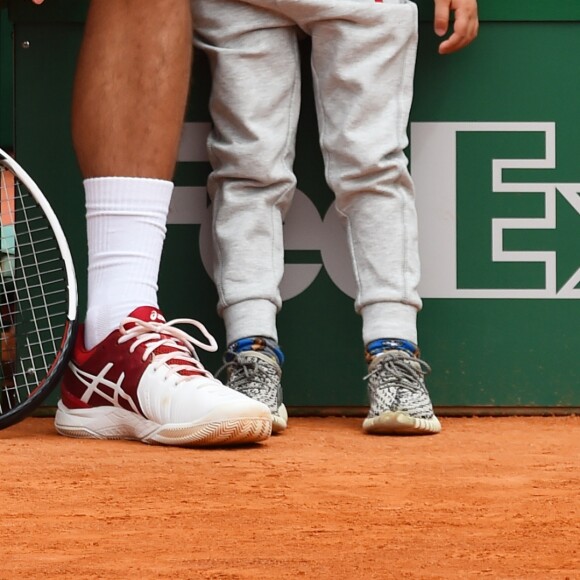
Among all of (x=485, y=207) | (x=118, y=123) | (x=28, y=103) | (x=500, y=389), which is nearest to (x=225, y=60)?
(x=118, y=123)

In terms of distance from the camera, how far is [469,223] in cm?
162

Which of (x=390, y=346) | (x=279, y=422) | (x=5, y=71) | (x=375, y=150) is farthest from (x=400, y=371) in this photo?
(x=5, y=71)

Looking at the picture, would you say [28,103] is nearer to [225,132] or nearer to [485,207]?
[225,132]

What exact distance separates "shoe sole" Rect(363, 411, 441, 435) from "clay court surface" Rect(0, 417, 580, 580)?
0.06 m

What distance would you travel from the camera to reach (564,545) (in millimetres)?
862

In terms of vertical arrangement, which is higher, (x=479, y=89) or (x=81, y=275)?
(x=479, y=89)

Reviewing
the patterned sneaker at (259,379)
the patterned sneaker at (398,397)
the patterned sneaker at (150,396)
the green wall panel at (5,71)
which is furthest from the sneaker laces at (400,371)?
the green wall panel at (5,71)

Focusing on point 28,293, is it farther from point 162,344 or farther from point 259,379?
point 259,379

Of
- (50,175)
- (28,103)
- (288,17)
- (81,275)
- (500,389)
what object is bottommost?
(500,389)

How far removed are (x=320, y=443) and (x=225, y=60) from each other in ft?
1.76

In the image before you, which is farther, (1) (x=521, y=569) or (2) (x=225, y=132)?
(2) (x=225, y=132)

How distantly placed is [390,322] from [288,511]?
0.54m

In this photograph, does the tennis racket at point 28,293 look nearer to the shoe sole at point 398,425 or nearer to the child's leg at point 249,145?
the child's leg at point 249,145

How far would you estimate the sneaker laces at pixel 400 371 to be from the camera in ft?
4.59
